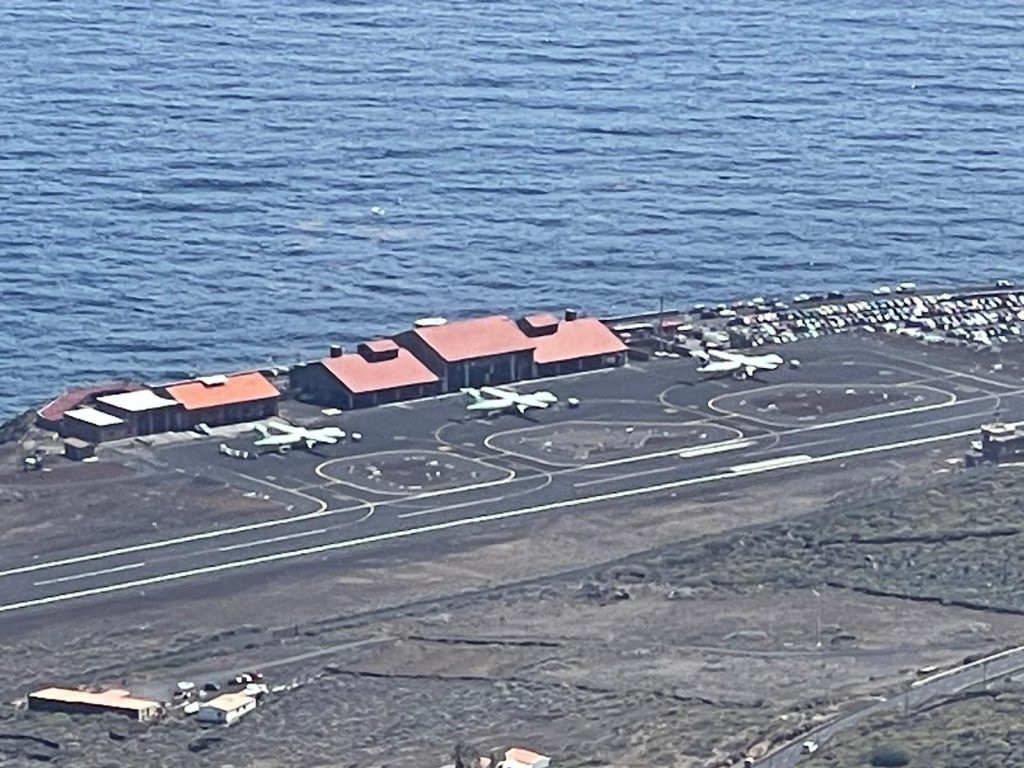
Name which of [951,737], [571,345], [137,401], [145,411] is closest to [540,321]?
[571,345]

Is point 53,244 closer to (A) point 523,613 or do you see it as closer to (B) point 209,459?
(B) point 209,459

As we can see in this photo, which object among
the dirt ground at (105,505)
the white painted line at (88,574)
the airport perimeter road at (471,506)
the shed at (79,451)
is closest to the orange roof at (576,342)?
the airport perimeter road at (471,506)

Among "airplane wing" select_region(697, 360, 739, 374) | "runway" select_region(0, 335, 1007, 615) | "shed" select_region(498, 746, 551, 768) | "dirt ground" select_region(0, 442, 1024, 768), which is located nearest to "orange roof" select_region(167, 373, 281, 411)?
"runway" select_region(0, 335, 1007, 615)

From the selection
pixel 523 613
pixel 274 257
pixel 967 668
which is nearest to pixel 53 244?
pixel 274 257

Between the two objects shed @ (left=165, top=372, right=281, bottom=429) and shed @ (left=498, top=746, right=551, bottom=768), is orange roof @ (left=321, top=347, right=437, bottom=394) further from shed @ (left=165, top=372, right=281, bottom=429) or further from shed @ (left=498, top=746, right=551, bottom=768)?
shed @ (left=498, top=746, right=551, bottom=768)

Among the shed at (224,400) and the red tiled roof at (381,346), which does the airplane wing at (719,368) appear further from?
the shed at (224,400)
